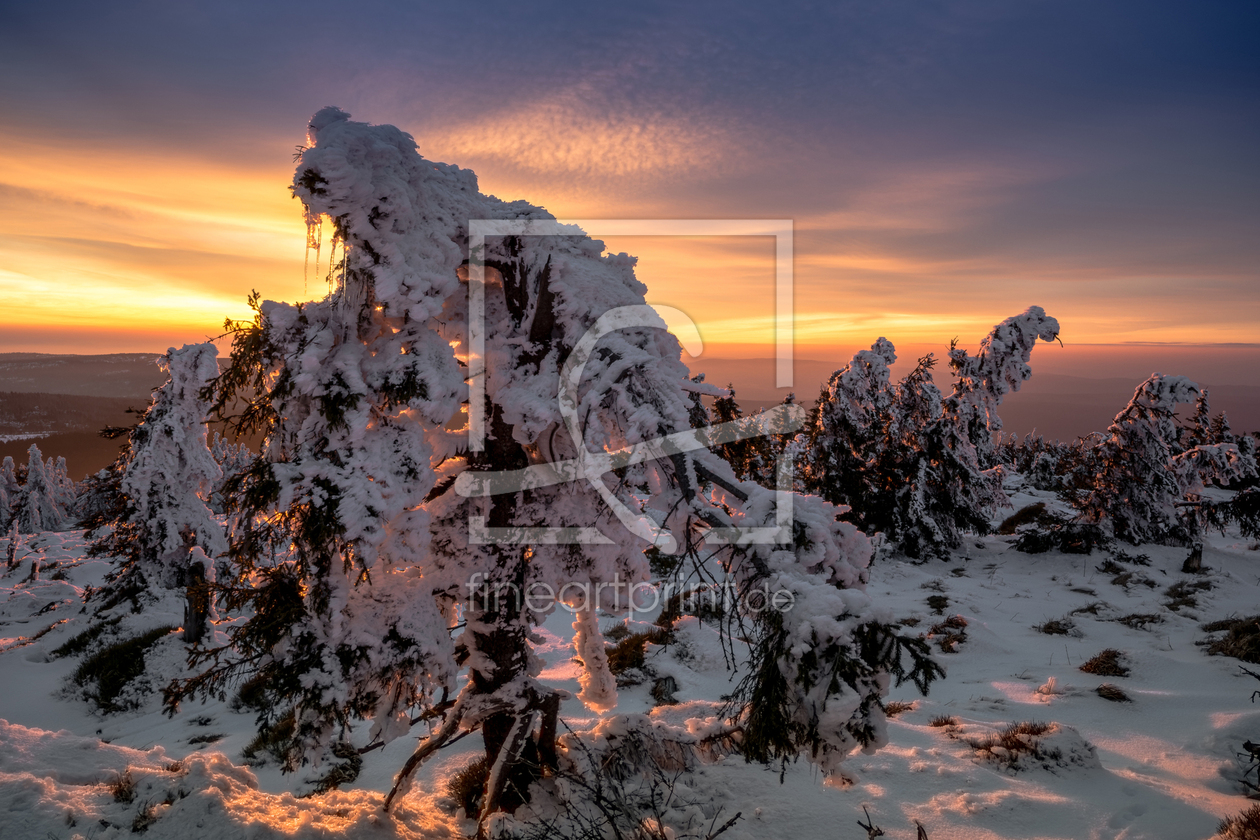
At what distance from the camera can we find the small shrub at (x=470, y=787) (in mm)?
6219

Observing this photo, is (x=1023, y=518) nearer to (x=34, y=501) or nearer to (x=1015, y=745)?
(x=1015, y=745)

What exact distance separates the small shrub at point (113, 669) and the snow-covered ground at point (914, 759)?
375mm

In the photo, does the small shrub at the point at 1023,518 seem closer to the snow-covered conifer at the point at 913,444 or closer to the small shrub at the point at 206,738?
the snow-covered conifer at the point at 913,444

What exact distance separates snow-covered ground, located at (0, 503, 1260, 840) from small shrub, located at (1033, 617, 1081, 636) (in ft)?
0.33

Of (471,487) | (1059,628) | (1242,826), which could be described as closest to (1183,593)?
(1059,628)

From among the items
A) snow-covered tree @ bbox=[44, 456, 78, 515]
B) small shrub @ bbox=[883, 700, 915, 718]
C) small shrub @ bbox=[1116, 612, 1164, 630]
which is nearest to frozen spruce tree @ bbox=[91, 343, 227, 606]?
small shrub @ bbox=[883, 700, 915, 718]

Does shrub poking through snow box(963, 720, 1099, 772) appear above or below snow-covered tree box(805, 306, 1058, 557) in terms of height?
below

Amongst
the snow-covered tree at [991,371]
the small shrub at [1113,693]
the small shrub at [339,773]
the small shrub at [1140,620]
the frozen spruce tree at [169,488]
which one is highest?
the snow-covered tree at [991,371]

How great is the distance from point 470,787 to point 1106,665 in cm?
981

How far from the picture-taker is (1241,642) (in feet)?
30.6

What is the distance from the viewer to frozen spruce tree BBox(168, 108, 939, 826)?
3.51 m

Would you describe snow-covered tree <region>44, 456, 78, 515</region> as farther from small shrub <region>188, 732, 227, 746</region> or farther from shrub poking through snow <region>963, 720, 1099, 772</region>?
shrub poking through snow <region>963, 720, 1099, 772</region>

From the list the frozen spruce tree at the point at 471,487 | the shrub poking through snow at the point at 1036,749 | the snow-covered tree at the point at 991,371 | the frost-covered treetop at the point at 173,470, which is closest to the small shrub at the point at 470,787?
the frozen spruce tree at the point at 471,487

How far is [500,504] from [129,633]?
52.0 ft
